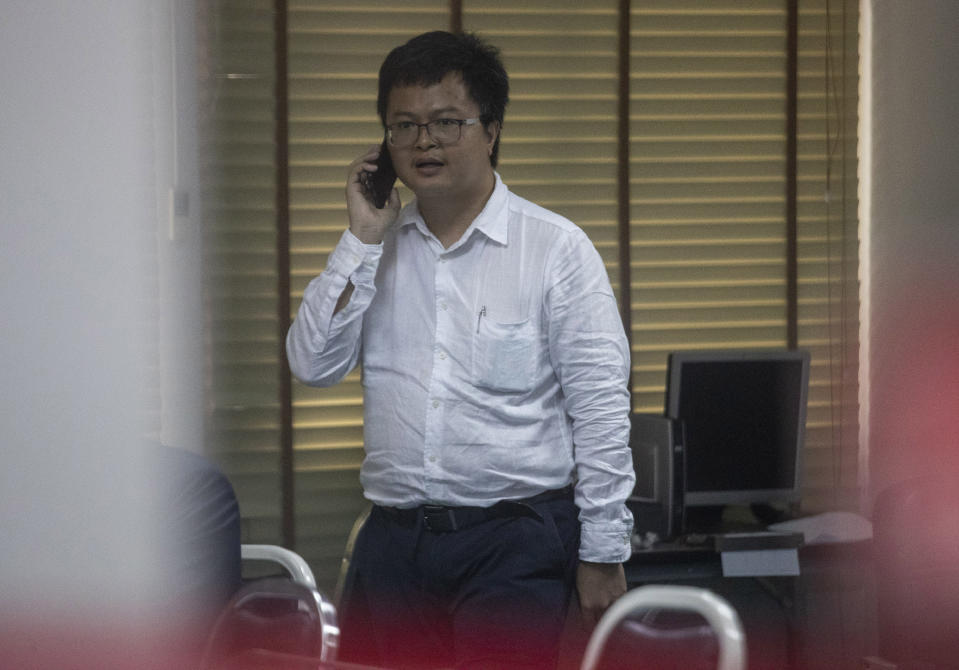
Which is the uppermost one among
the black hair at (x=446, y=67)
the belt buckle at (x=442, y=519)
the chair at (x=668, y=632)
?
the black hair at (x=446, y=67)

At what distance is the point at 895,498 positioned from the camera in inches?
99.0

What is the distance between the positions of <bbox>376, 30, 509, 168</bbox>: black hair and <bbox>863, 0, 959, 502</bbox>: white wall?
6.79ft

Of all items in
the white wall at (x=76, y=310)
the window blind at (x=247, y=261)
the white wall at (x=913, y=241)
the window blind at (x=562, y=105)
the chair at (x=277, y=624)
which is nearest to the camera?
the white wall at (x=76, y=310)

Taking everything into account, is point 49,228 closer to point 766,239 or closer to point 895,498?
point 895,498

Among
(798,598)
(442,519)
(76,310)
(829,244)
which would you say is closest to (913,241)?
(829,244)

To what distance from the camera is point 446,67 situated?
5.57 ft

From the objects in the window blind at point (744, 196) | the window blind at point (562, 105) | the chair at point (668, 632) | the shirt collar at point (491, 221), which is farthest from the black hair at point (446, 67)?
the window blind at point (744, 196)

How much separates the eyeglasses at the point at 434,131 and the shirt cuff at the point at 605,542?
646 mm

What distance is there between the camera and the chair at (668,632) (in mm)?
713

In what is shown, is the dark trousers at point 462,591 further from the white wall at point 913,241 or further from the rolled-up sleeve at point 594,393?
the white wall at point 913,241

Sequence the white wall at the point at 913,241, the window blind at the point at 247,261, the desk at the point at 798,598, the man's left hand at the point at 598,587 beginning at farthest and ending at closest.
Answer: the window blind at the point at 247,261 → the white wall at the point at 913,241 → the desk at the point at 798,598 → the man's left hand at the point at 598,587

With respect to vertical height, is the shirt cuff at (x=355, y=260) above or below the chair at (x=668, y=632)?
above

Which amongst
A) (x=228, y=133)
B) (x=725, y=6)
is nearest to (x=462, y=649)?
(x=228, y=133)

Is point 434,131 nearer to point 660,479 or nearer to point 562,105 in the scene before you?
point 660,479
